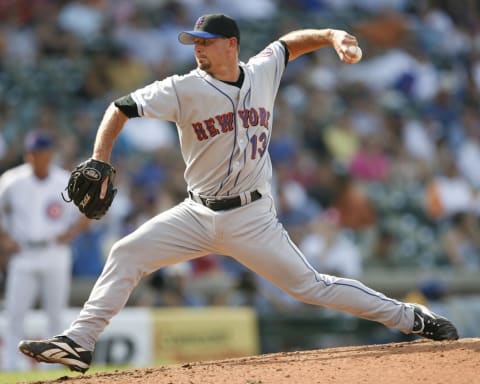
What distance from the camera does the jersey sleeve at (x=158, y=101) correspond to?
4.80 metres

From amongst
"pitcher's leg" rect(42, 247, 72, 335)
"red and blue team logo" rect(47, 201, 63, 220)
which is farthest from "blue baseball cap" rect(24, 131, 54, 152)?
"pitcher's leg" rect(42, 247, 72, 335)

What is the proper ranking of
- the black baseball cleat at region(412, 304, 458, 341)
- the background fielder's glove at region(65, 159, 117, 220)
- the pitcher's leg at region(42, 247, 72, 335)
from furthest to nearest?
1. the pitcher's leg at region(42, 247, 72, 335)
2. the black baseball cleat at region(412, 304, 458, 341)
3. the background fielder's glove at region(65, 159, 117, 220)

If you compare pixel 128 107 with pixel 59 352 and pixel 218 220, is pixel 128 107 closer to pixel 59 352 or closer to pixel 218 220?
pixel 218 220

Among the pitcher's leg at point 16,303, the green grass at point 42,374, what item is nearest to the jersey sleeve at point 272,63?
the green grass at point 42,374

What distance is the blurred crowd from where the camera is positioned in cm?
1045

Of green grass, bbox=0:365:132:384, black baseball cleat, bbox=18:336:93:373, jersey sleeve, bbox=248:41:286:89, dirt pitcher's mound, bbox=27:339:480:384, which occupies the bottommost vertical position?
green grass, bbox=0:365:132:384

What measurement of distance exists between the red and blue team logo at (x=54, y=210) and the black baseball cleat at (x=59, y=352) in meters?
3.99

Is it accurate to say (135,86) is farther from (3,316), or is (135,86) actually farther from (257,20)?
(3,316)

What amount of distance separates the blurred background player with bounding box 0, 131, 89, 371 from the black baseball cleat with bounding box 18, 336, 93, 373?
3813 millimetres

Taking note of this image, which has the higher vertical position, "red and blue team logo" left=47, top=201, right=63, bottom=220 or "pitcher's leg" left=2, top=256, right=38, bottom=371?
"red and blue team logo" left=47, top=201, right=63, bottom=220

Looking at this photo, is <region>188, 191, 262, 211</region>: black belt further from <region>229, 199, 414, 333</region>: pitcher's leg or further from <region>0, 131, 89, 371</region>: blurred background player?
<region>0, 131, 89, 371</region>: blurred background player

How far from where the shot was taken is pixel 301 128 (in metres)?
12.4

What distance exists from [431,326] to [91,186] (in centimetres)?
218

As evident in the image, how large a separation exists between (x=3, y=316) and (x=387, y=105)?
6.97 metres
